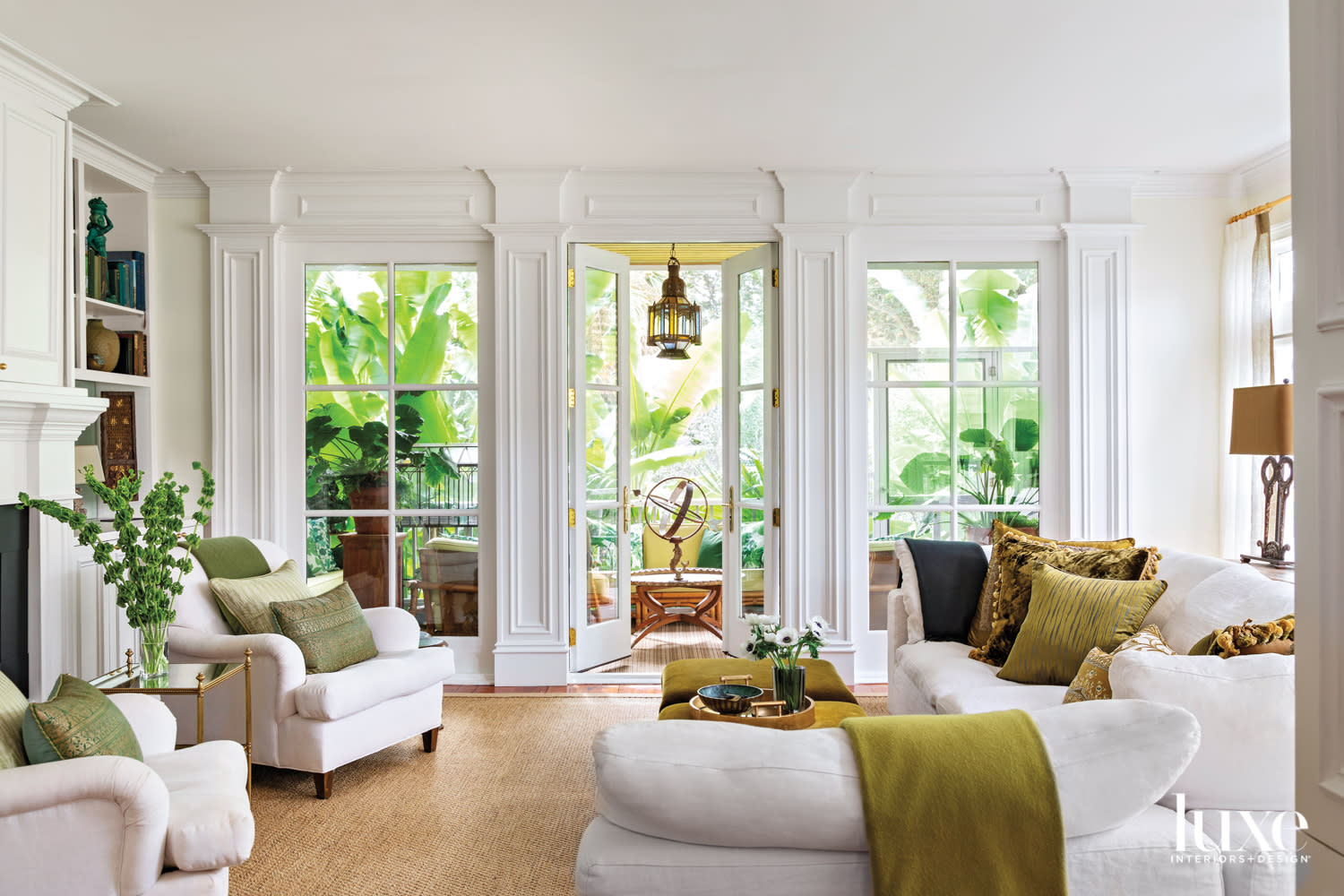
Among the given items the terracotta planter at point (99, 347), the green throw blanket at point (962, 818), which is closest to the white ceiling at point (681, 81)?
the terracotta planter at point (99, 347)

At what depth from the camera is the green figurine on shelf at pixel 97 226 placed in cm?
407

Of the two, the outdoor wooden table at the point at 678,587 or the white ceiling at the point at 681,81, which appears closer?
the white ceiling at the point at 681,81

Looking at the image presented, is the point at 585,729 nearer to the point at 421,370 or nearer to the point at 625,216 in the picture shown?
the point at 421,370

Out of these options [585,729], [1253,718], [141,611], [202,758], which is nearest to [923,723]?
[1253,718]

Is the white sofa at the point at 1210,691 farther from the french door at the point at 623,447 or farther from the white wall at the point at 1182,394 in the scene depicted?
the white wall at the point at 1182,394

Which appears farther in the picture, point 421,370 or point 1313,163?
point 421,370

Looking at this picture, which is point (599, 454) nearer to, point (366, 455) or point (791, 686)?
point (366, 455)

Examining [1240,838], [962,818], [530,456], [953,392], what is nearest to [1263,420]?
[953,392]

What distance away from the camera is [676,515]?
6.39 metres

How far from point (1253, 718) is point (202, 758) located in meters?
2.39

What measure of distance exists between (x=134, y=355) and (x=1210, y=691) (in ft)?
14.9

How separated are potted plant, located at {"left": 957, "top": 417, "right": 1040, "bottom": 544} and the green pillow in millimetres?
3785

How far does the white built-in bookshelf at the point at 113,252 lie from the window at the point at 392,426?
2.44 feet

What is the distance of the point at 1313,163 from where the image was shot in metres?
1.25
